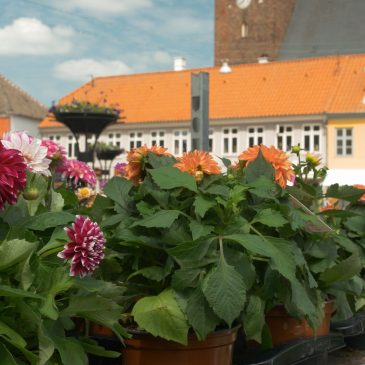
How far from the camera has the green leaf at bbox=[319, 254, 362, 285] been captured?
3.49 meters

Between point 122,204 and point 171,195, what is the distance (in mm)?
271

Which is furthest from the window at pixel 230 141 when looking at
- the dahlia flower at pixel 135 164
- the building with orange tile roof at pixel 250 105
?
the dahlia flower at pixel 135 164

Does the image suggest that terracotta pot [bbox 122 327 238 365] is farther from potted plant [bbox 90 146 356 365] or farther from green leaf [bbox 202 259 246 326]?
green leaf [bbox 202 259 246 326]

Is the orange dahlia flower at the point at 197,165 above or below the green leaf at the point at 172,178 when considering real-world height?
above

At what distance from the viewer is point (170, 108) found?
4388 centimetres

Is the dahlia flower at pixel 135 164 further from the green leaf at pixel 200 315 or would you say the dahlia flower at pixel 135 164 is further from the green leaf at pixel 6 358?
the green leaf at pixel 6 358

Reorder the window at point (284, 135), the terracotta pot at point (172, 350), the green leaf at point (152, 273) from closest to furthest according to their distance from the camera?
the terracotta pot at point (172, 350), the green leaf at point (152, 273), the window at point (284, 135)

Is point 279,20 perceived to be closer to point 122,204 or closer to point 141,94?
point 141,94

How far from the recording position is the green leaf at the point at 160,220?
2.86 meters

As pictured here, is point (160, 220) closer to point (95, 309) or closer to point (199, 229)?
point (199, 229)

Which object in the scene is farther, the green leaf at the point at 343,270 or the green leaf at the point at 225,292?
the green leaf at the point at 343,270

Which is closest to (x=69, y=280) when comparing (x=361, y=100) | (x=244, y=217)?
(x=244, y=217)

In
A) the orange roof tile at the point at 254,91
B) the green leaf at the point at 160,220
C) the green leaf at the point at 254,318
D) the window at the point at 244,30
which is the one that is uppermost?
the window at the point at 244,30


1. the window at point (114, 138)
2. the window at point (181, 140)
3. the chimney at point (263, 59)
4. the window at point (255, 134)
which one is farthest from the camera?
the chimney at point (263, 59)
